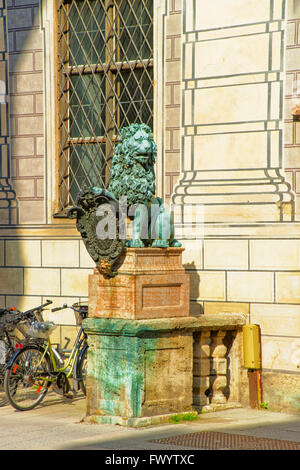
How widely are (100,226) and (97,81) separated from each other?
3.74m

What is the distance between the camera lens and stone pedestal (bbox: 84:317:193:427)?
10.1 meters

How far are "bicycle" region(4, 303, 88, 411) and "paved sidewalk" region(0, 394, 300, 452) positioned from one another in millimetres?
195

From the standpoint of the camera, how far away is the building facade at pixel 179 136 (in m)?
11.4

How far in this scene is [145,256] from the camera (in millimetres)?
10367

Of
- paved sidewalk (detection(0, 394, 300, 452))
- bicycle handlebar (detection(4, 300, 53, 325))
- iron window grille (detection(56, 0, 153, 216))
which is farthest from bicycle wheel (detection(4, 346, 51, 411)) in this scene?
iron window grille (detection(56, 0, 153, 216))

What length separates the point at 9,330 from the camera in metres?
12.2

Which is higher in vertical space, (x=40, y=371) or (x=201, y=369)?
(x=201, y=369)

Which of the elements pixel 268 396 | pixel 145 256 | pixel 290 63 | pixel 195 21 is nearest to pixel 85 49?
pixel 195 21

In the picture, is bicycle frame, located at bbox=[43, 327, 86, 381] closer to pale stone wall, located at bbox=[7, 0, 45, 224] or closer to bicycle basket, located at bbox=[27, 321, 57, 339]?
bicycle basket, located at bbox=[27, 321, 57, 339]

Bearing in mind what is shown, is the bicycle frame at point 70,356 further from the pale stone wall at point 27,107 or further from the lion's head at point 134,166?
the lion's head at point 134,166

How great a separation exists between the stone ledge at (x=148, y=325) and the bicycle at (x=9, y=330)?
1634 mm

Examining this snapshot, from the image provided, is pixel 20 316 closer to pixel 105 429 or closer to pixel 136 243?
pixel 136 243

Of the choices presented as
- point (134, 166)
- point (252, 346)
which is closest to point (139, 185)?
point (134, 166)
